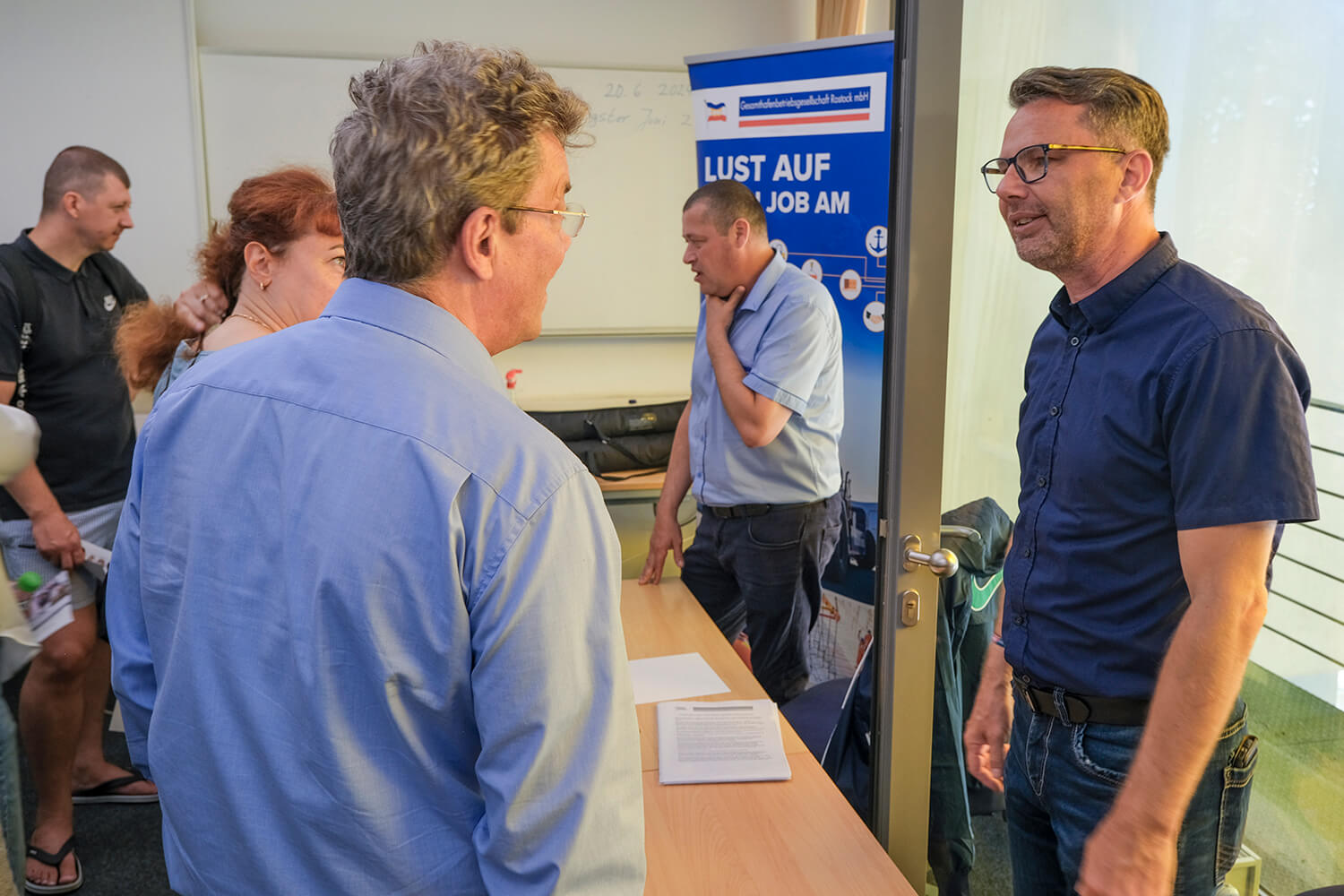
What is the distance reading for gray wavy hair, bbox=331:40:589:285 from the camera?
0.92m

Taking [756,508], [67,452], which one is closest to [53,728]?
[67,452]

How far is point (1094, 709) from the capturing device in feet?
4.73

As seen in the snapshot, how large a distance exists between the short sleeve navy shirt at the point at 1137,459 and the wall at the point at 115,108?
12.8 ft

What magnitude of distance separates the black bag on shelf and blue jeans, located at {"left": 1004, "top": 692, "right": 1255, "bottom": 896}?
2945 millimetres

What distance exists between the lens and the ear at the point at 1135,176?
149cm

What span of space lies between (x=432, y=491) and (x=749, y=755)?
3.50 ft

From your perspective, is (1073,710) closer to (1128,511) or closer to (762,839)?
(1128,511)

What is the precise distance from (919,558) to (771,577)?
1158 millimetres

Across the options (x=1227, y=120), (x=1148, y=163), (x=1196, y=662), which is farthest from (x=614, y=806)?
(x=1227, y=120)

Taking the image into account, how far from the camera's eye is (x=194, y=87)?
420 cm

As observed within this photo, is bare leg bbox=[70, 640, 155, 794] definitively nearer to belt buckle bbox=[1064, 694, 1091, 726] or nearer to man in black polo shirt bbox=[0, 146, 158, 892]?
man in black polo shirt bbox=[0, 146, 158, 892]

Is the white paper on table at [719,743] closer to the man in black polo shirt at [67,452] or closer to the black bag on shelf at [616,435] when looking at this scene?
the man in black polo shirt at [67,452]

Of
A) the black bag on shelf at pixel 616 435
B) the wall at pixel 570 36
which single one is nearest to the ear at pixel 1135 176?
the black bag on shelf at pixel 616 435

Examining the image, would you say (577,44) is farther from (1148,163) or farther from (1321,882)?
(1321,882)
